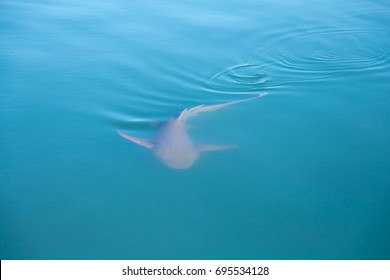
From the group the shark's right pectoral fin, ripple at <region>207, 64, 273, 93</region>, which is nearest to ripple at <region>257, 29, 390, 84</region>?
ripple at <region>207, 64, 273, 93</region>

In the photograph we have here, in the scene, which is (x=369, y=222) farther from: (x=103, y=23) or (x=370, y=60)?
(x=103, y=23)

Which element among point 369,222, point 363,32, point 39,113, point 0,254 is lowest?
point 0,254

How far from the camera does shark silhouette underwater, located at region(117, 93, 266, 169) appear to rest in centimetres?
569

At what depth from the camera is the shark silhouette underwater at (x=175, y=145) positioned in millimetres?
5688

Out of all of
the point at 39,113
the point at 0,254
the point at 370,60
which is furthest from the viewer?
the point at 370,60

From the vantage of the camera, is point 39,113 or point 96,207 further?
point 39,113

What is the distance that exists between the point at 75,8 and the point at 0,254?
6.23 m

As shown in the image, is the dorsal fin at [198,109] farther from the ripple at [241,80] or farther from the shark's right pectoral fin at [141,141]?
the shark's right pectoral fin at [141,141]

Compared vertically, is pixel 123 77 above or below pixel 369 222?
above

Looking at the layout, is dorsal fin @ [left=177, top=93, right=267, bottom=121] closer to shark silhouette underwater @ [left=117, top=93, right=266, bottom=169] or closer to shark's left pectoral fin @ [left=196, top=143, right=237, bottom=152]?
shark silhouette underwater @ [left=117, top=93, right=266, bottom=169]

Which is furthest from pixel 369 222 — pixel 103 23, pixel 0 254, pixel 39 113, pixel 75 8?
pixel 75 8

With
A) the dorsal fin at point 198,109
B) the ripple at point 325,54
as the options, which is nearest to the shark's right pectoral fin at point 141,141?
the dorsal fin at point 198,109

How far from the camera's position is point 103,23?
8836 mm

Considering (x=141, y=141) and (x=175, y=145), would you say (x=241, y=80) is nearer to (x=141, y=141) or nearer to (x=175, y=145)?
(x=175, y=145)
